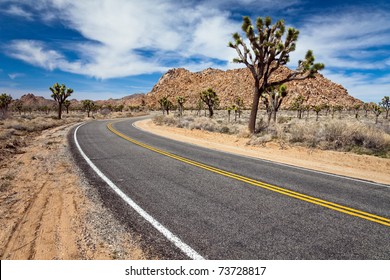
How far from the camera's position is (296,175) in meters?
7.85

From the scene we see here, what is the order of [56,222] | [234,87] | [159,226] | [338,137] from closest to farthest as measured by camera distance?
[159,226] → [56,222] → [338,137] → [234,87]

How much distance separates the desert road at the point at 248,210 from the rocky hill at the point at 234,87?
3759 inches

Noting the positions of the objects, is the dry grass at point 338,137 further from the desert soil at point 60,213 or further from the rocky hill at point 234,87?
the rocky hill at point 234,87

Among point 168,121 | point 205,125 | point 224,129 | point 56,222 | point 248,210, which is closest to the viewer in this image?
point 56,222

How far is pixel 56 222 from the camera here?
4.64 meters

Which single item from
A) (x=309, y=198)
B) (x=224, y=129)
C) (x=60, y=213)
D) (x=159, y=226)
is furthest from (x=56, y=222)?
(x=224, y=129)

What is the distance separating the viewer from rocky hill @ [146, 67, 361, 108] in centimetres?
11306

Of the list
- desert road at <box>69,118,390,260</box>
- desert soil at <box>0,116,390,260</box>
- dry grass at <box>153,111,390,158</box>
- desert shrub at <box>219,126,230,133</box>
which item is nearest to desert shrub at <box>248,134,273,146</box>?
dry grass at <box>153,111,390,158</box>

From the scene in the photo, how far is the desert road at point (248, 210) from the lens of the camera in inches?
146

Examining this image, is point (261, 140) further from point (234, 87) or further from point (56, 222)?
point (234, 87)

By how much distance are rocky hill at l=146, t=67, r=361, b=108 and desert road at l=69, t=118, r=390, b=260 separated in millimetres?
95471

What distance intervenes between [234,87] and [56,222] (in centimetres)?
13652

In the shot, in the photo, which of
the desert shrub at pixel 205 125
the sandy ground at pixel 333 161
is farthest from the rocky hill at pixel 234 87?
the sandy ground at pixel 333 161
